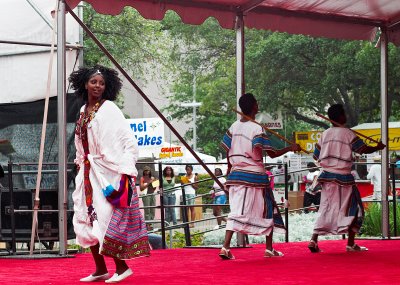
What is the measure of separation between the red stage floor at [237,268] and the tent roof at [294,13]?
2802 mm

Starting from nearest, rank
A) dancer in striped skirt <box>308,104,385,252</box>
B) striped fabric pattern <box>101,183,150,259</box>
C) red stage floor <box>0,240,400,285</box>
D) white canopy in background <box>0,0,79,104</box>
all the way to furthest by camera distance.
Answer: striped fabric pattern <box>101,183,150,259</box>, red stage floor <box>0,240,400,285</box>, dancer in striped skirt <box>308,104,385,252</box>, white canopy in background <box>0,0,79,104</box>

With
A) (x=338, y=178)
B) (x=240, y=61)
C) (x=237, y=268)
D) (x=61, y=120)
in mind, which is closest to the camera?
(x=237, y=268)

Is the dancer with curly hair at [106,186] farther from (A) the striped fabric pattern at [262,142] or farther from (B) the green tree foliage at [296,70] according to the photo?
(B) the green tree foliage at [296,70]

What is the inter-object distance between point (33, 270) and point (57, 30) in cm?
281

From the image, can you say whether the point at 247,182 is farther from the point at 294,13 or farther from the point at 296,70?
the point at 296,70

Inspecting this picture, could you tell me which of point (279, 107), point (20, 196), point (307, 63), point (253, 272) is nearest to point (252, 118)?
point (253, 272)

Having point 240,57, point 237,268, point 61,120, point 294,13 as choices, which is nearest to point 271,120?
point 294,13

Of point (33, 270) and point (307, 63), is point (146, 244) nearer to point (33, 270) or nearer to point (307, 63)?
point (33, 270)

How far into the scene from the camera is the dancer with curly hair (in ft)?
24.3

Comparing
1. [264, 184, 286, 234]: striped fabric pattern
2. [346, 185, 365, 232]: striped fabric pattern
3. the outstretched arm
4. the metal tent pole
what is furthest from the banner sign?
the outstretched arm

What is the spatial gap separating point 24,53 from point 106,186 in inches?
235

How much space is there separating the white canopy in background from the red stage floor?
114 inches

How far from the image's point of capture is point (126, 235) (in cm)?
746

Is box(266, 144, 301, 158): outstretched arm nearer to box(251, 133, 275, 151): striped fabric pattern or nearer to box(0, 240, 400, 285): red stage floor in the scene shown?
box(251, 133, 275, 151): striped fabric pattern
